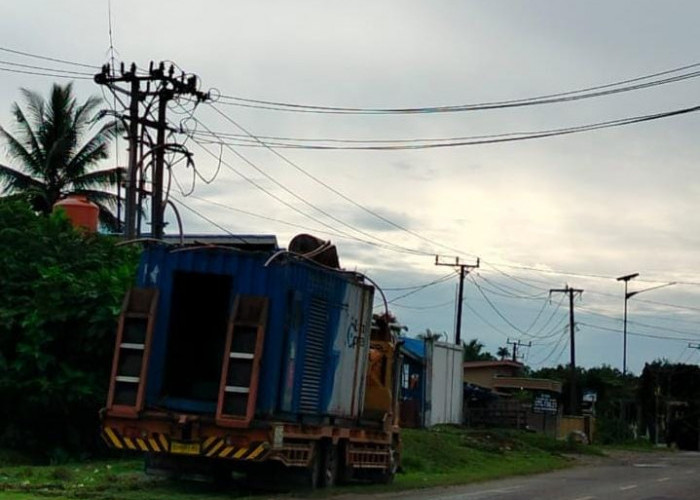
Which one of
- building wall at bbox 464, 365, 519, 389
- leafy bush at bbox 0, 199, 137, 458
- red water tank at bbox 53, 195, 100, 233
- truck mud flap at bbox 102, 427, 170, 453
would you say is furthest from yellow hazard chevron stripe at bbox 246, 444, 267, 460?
building wall at bbox 464, 365, 519, 389

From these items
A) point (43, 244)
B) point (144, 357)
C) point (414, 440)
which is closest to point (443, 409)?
point (414, 440)

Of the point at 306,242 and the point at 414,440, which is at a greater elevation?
the point at 306,242

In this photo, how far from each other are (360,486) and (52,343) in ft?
25.2

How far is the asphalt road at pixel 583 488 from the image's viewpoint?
2103 cm

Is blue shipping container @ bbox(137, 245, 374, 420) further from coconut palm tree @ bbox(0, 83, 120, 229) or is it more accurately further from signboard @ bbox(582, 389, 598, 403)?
signboard @ bbox(582, 389, 598, 403)

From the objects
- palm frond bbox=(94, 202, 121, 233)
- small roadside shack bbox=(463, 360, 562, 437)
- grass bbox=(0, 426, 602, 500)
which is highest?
palm frond bbox=(94, 202, 121, 233)

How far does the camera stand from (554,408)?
59.9 meters

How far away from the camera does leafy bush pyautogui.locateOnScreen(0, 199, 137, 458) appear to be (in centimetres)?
2500

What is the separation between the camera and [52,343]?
2545 centimetres

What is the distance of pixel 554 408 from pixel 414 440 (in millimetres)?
28166

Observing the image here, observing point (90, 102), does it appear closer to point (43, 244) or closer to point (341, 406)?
point (43, 244)

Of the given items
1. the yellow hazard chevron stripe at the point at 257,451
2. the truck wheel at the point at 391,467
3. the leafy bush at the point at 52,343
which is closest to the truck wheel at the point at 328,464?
the truck wheel at the point at 391,467

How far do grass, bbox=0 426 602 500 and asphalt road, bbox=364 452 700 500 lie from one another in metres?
1.01

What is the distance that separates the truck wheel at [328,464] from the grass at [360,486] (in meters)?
0.26
